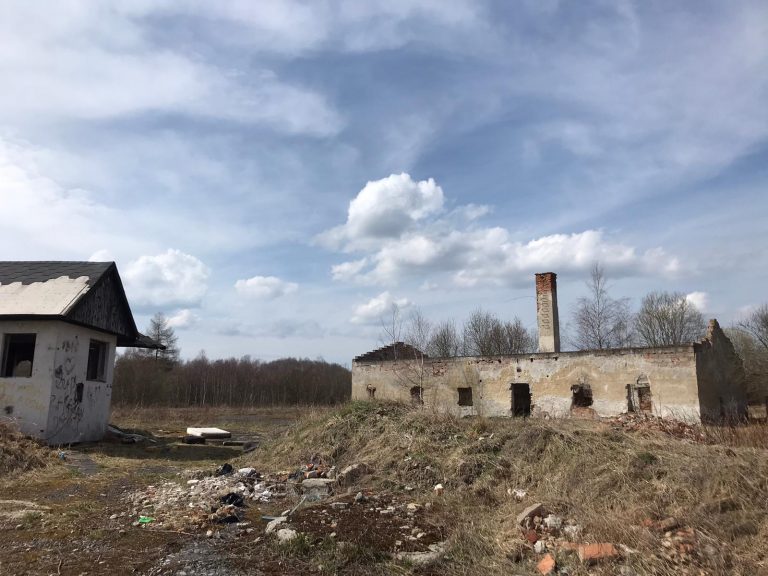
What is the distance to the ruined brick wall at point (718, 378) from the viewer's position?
1548 centimetres

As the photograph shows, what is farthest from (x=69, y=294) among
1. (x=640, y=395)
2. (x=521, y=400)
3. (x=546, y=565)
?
(x=640, y=395)

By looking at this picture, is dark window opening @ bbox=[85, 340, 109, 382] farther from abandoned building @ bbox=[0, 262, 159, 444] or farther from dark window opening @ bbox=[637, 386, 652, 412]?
dark window opening @ bbox=[637, 386, 652, 412]

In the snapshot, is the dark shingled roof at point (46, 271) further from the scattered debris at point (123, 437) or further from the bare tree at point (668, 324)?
the bare tree at point (668, 324)

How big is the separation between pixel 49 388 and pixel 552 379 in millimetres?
14214

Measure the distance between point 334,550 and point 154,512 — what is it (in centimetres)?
307

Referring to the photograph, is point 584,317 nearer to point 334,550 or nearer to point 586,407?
point 586,407

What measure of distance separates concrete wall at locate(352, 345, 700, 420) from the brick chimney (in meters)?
1.94

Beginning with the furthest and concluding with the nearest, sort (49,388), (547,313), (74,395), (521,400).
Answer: (547,313)
(521,400)
(74,395)
(49,388)

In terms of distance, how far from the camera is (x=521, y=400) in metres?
19.4

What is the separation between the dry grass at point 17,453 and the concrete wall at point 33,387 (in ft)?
3.44

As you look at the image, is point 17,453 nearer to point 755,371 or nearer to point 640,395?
point 640,395

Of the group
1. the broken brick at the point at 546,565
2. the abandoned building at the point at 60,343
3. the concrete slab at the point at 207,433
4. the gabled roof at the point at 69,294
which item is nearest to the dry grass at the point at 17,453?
the abandoned building at the point at 60,343

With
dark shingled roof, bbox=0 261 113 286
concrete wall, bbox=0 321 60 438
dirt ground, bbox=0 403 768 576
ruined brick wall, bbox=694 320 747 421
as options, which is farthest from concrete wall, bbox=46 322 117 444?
ruined brick wall, bbox=694 320 747 421

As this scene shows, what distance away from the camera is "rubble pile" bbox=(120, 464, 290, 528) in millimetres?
6688
